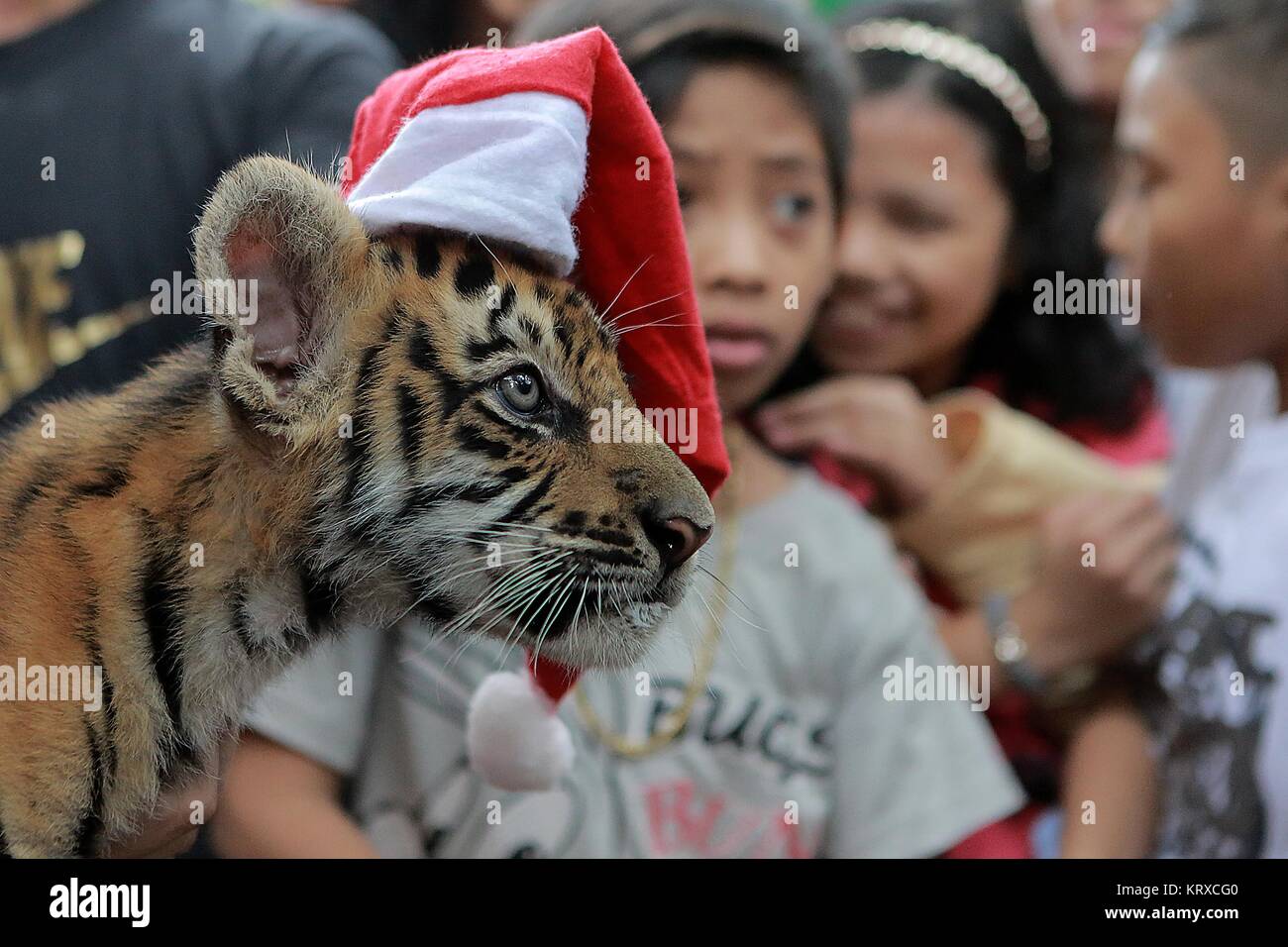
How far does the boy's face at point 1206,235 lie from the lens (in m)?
1.43

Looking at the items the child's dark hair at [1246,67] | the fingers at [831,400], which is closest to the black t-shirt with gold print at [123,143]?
the fingers at [831,400]

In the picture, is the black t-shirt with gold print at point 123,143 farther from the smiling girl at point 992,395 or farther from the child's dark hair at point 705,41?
the smiling girl at point 992,395

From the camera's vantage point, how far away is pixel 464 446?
752 millimetres

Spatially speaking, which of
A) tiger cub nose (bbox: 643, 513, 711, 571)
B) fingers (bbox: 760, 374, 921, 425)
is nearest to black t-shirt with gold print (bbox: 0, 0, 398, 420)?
tiger cub nose (bbox: 643, 513, 711, 571)

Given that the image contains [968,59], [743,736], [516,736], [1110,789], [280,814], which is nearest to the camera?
[516,736]

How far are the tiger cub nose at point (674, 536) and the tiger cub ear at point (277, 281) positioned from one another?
0.21 metres

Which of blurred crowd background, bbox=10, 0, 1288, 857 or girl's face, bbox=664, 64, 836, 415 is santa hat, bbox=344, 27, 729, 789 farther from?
girl's face, bbox=664, 64, 836, 415

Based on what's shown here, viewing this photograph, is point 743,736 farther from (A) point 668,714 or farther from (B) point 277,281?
(B) point 277,281

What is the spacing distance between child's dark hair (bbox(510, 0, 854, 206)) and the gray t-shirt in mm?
423

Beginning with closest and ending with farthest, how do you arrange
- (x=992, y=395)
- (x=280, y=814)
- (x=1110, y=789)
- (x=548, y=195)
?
1. (x=548, y=195)
2. (x=280, y=814)
3. (x=1110, y=789)
4. (x=992, y=395)

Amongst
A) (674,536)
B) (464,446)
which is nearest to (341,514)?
(464,446)

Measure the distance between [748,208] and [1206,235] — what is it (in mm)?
597
